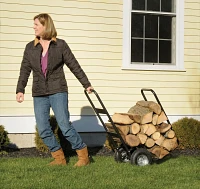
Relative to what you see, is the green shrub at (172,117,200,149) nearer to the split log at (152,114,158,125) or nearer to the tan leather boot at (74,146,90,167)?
the split log at (152,114,158,125)

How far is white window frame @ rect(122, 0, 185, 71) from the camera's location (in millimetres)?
8953

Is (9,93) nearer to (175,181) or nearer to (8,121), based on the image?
(8,121)

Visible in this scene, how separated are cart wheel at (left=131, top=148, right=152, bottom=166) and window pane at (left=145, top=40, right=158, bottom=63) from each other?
3089 millimetres

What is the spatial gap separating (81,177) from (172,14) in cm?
480

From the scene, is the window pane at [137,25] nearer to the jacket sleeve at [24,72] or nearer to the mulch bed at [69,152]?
the mulch bed at [69,152]

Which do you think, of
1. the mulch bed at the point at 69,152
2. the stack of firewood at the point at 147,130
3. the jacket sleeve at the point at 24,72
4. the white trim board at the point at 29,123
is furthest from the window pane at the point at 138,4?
the jacket sleeve at the point at 24,72

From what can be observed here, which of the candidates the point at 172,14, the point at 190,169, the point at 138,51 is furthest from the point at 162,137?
the point at 172,14

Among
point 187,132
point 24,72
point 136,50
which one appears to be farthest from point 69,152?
point 136,50

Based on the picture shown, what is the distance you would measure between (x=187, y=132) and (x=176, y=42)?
6.01 ft

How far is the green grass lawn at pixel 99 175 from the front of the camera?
523 cm

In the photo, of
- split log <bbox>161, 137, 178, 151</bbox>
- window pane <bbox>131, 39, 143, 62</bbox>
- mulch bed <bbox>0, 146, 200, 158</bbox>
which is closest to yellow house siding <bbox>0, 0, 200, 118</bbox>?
window pane <bbox>131, 39, 143, 62</bbox>

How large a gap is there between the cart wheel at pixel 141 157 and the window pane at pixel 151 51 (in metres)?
3.09

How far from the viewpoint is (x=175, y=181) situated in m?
5.54

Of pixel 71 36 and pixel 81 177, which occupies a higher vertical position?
pixel 71 36
